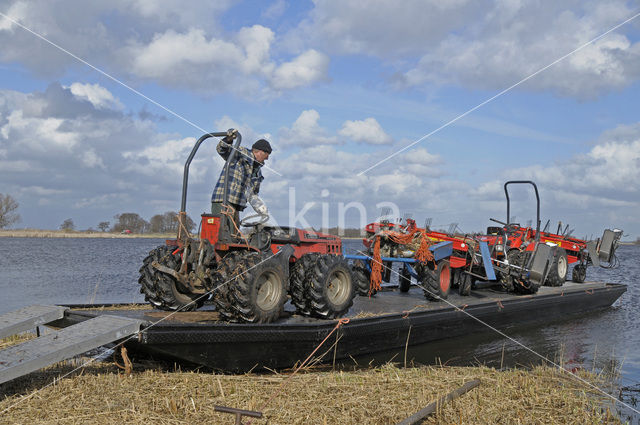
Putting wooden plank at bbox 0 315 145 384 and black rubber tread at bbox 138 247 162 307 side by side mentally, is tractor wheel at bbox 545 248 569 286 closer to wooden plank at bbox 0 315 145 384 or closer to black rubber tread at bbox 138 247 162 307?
black rubber tread at bbox 138 247 162 307

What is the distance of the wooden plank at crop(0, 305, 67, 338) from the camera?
5.73m

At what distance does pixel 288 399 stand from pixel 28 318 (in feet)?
10.1

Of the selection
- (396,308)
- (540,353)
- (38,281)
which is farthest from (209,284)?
(38,281)

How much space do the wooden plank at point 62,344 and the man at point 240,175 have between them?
80.6 inches

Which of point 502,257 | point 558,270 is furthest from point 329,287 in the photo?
point 558,270

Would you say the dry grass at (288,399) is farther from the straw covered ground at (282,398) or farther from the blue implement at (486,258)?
the blue implement at (486,258)

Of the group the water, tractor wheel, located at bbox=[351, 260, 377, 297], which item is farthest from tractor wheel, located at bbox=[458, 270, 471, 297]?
tractor wheel, located at bbox=[351, 260, 377, 297]

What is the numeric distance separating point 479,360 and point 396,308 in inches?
63.1

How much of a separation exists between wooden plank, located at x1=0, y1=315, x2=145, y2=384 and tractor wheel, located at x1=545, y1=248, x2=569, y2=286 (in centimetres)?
1136

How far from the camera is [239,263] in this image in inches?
248

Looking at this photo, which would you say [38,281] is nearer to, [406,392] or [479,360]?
[479,360]

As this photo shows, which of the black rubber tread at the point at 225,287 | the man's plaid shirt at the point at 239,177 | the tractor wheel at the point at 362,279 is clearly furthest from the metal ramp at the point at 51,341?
the tractor wheel at the point at 362,279

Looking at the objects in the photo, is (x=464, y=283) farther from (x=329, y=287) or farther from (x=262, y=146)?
(x=262, y=146)

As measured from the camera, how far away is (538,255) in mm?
11883
